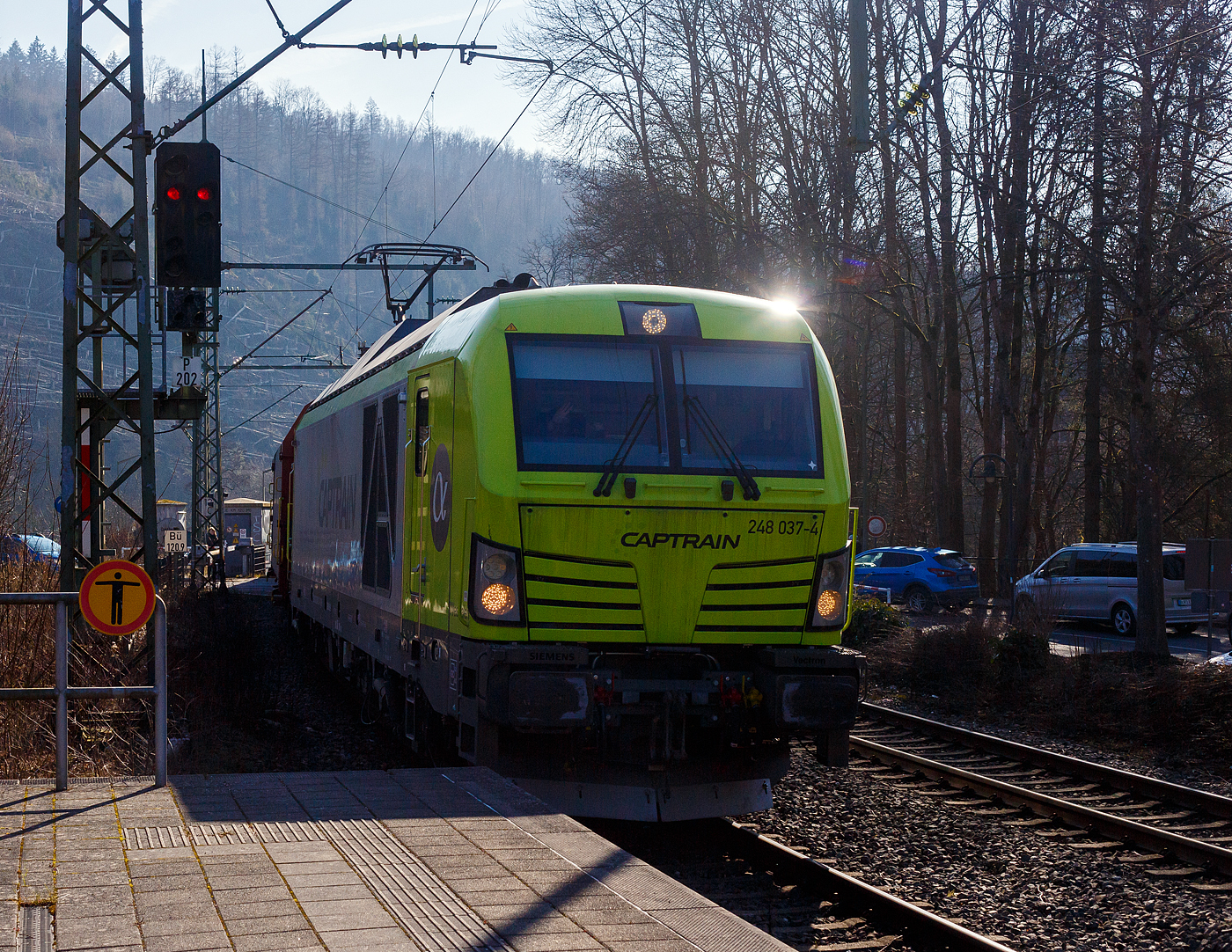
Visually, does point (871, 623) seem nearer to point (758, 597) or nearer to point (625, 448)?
point (758, 597)

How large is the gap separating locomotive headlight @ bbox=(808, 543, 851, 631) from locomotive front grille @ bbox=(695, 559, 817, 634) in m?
0.06

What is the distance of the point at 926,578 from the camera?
93.7ft

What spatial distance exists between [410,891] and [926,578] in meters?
25.1

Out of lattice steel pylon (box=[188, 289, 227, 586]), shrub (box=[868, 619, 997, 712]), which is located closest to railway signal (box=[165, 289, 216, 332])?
shrub (box=[868, 619, 997, 712])

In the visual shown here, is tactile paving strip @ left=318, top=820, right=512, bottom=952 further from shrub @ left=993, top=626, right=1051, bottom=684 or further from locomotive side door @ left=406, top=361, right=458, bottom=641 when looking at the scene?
A: shrub @ left=993, top=626, right=1051, bottom=684

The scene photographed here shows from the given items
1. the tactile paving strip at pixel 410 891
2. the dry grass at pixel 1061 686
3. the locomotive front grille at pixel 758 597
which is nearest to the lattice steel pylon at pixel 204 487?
the dry grass at pixel 1061 686

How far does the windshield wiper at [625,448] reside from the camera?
24.3 ft

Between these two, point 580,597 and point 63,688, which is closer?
point 63,688

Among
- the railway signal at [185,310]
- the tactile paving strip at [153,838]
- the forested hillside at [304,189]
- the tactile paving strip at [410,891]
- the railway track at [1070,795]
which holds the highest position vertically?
the forested hillside at [304,189]

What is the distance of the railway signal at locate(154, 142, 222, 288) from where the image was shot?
37.6ft

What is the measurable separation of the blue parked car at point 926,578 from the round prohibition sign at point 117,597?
77.1 ft

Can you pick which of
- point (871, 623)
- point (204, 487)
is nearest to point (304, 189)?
point (204, 487)

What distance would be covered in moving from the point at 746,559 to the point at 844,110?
924 inches

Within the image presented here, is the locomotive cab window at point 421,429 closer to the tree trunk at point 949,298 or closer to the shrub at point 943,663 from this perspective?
the shrub at point 943,663
